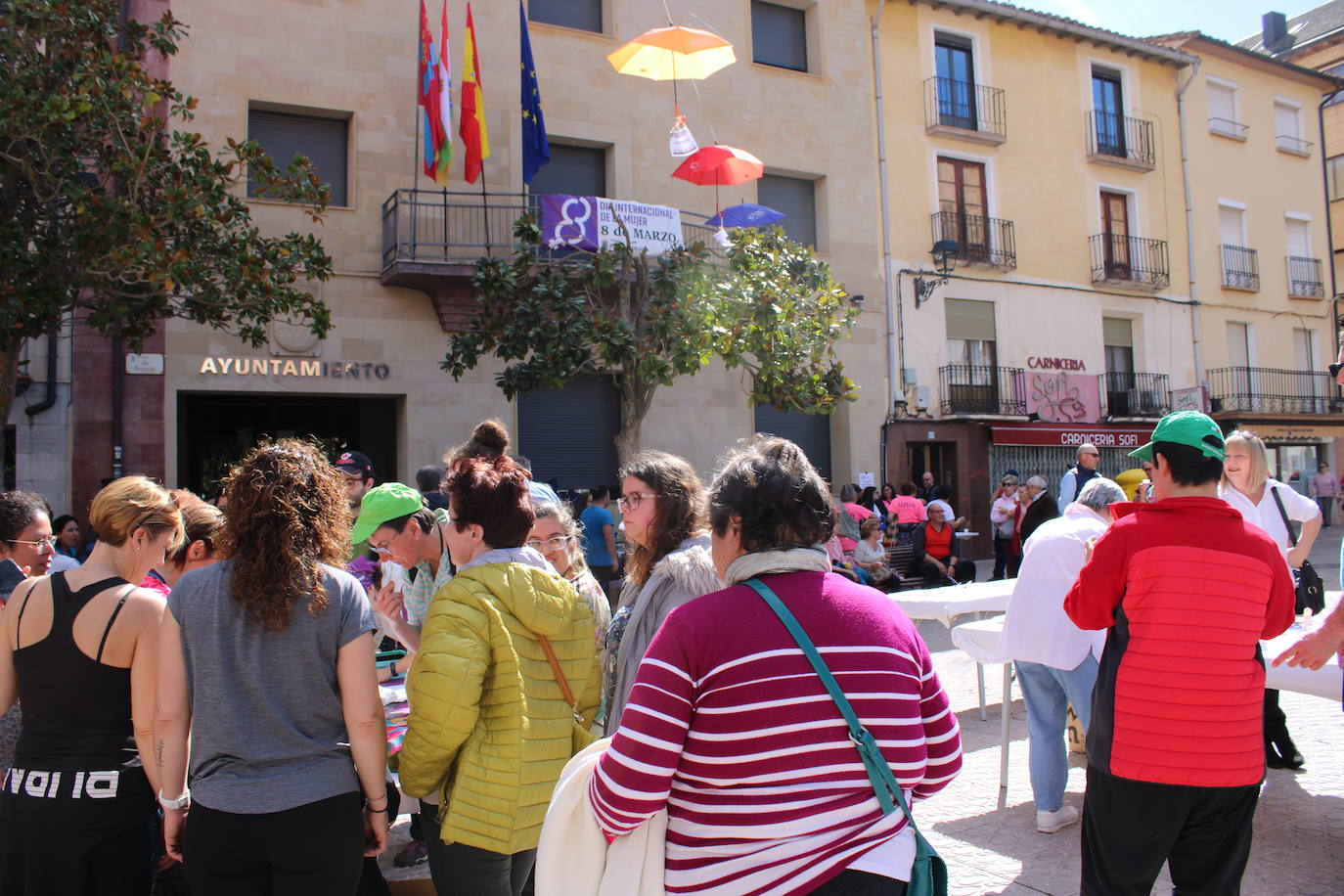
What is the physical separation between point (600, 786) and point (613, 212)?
11703 mm

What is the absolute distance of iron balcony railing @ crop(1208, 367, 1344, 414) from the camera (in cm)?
2267

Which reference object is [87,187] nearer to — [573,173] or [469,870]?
[573,173]

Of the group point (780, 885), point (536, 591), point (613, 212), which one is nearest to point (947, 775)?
point (780, 885)

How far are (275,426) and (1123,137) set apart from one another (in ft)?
60.3

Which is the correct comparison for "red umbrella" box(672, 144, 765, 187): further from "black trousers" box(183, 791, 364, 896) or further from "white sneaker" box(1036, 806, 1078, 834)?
"black trousers" box(183, 791, 364, 896)

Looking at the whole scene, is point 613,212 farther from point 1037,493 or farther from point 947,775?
point 947,775

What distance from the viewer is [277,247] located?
9914 millimetres

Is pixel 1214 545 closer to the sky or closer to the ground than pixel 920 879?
closer to the sky

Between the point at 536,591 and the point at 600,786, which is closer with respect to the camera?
the point at 600,786

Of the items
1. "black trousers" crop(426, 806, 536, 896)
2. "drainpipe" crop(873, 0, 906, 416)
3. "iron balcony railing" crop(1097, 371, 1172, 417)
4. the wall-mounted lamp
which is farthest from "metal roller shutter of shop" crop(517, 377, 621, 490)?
"black trousers" crop(426, 806, 536, 896)

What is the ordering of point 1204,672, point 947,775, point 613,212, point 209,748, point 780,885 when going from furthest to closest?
point 613,212 → point 1204,672 → point 209,748 → point 947,775 → point 780,885

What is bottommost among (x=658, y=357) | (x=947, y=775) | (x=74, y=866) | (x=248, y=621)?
(x=74, y=866)

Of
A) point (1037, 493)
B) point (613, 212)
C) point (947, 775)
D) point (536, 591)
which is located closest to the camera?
point (947, 775)

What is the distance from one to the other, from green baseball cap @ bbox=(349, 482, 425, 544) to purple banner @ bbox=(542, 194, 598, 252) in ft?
33.1
